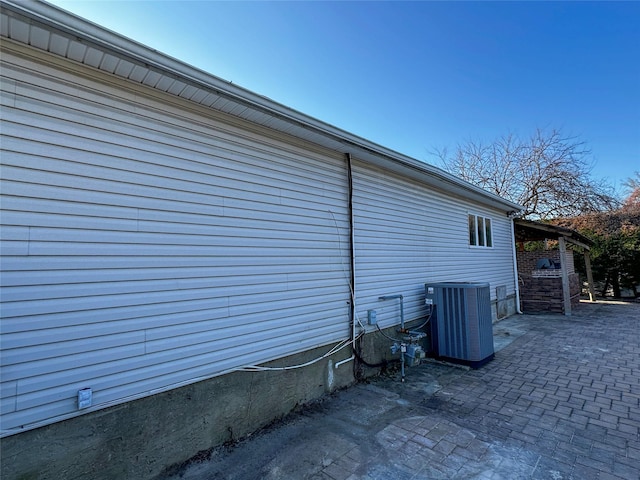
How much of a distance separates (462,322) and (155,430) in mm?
4413

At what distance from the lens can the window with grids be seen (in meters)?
7.65

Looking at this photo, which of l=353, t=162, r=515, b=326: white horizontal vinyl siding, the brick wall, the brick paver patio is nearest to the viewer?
the brick paver patio

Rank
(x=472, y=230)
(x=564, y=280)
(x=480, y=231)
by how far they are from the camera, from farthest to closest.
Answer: (x=564, y=280)
(x=480, y=231)
(x=472, y=230)

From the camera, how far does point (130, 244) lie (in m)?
2.35

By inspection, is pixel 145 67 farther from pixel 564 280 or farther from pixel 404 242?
pixel 564 280

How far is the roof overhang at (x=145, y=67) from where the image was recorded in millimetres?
1815

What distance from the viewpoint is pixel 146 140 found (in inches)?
98.2

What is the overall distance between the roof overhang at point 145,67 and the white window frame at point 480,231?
4861 millimetres

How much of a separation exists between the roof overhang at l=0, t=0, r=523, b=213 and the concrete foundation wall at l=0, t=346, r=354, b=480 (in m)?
2.54

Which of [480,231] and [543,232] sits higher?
[543,232]

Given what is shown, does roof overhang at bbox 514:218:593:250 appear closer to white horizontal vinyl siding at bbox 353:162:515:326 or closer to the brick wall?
the brick wall

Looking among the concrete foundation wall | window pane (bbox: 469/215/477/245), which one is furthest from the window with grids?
the concrete foundation wall

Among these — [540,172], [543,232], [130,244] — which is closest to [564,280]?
[543,232]

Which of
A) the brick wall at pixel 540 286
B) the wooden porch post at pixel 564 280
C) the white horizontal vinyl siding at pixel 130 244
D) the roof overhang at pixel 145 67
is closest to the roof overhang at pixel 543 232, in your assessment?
the wooden porch post at pixel 564 280
